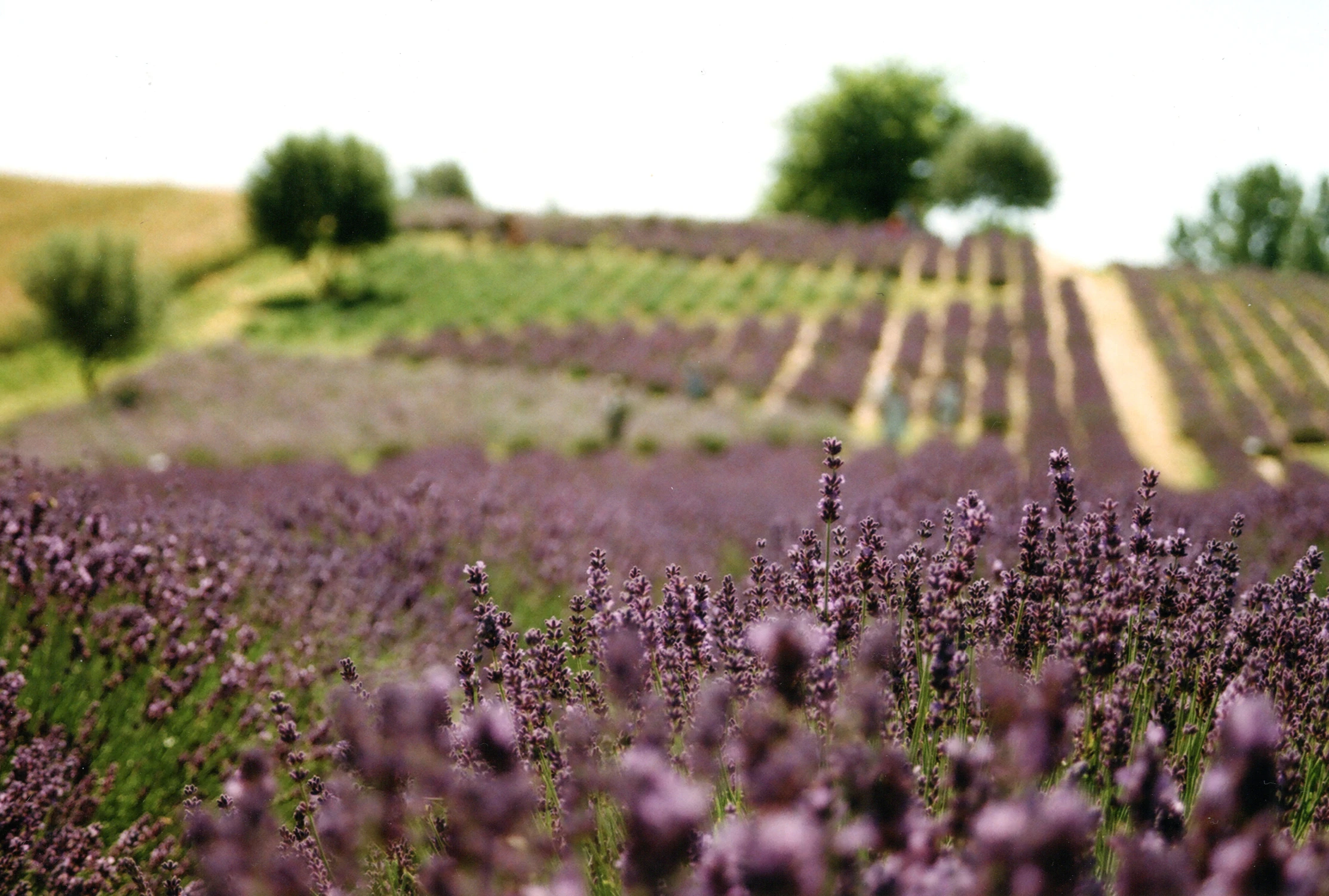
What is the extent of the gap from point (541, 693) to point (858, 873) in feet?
2.93

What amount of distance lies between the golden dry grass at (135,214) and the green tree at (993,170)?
96.9 ft

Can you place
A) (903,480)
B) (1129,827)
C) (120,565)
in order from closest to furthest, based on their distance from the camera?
(1129,827), (120,565), (903,480)

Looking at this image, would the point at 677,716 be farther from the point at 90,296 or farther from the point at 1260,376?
the point at 90,296

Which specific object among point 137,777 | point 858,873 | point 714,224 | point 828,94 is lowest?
point 137,777

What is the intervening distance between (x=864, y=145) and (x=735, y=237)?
60.0 feet

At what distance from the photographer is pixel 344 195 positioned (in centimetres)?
2877

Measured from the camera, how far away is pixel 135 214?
123 ft

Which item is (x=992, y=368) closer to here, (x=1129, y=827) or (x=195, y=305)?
(x=1129, y=827)

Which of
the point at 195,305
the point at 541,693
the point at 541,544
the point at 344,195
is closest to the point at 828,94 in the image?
the point at 344,195

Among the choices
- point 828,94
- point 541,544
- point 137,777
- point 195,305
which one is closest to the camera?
point 137,777

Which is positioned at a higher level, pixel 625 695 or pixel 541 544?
pixel 625 695

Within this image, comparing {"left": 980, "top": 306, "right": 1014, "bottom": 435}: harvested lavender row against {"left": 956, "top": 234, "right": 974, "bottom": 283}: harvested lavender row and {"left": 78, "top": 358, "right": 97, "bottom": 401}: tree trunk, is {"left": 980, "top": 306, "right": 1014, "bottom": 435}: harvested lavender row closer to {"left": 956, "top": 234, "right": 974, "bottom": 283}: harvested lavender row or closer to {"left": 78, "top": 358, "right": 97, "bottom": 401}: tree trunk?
{"left": 956, "top": 234, "right": 974, "bottom": 283}: harvested lavender row

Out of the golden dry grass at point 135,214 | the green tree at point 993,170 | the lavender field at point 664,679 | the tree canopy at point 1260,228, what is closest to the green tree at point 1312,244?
the tree canopy at point 1260,228

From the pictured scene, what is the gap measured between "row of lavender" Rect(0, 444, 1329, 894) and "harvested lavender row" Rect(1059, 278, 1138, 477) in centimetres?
729
